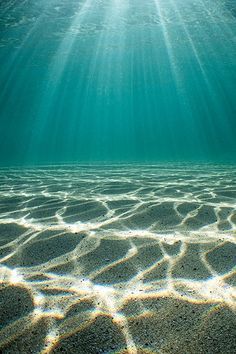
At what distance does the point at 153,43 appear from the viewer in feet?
80.8

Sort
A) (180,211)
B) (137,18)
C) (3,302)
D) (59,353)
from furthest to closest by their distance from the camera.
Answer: (137,18) < (180,211) < (3,302) < (59,353)

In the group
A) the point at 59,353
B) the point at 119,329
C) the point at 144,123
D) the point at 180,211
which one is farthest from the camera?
the point at 144,123

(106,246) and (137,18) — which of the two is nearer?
(106,246)

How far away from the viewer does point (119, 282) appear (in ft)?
8.36

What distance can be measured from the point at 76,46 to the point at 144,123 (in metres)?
Result: 150

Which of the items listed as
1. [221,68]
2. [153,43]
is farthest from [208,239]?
[221,68]

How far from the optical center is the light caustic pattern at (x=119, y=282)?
5.94ft

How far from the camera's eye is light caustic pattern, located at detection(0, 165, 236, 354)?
181 centimetres

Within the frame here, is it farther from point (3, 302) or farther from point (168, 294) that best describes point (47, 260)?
point (168, 294)

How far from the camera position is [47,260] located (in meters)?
3.15

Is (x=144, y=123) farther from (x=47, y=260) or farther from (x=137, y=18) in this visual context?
(x=47, y=260)

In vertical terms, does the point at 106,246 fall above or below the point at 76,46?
below

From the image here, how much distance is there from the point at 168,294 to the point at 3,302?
1444 mm

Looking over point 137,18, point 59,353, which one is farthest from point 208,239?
point 137,18
